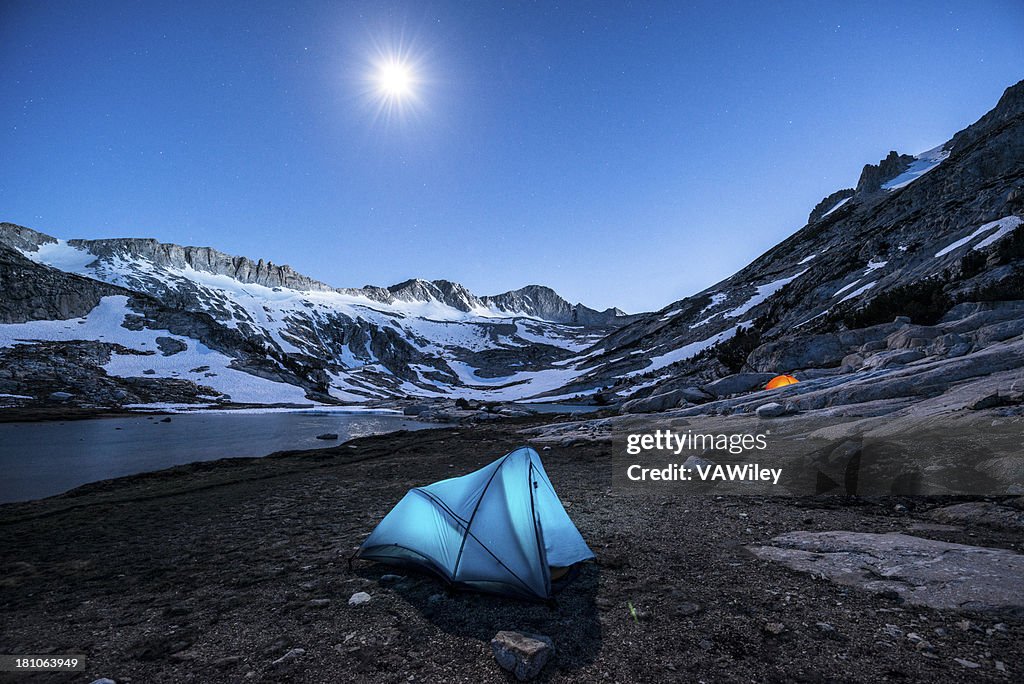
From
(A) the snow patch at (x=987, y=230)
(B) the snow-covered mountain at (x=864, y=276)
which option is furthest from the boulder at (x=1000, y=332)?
(A) the snow patch at (x=987, y=230)

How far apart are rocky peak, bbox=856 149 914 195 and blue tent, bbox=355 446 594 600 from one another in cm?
17383

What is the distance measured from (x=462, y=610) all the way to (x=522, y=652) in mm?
1798

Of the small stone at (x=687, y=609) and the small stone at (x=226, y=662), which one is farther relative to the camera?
the small stone at (x=687, y=609)

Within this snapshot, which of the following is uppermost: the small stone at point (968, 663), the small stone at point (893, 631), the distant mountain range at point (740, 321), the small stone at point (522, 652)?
the distant mountain range at point (740, 321)

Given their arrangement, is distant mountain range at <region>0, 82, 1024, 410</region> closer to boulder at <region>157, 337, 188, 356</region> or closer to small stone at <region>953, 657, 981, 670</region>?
boulder at <region>157, 337, 188, 356</region>

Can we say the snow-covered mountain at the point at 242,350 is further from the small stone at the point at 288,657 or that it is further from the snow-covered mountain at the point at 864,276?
the small stone at the point at 288,657

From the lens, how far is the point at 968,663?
444cm

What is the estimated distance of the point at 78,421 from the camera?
51.5 m

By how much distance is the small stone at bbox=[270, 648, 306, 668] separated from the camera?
5133 millimetres

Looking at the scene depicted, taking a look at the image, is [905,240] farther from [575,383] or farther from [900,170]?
[900,170]

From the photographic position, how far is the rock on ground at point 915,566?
553 centimetres

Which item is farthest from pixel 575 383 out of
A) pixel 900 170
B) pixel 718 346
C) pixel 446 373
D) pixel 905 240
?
pixel 900 170

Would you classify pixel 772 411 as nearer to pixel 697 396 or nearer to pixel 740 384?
pixel 697 396

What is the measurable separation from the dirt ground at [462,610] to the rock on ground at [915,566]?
1.18ft
